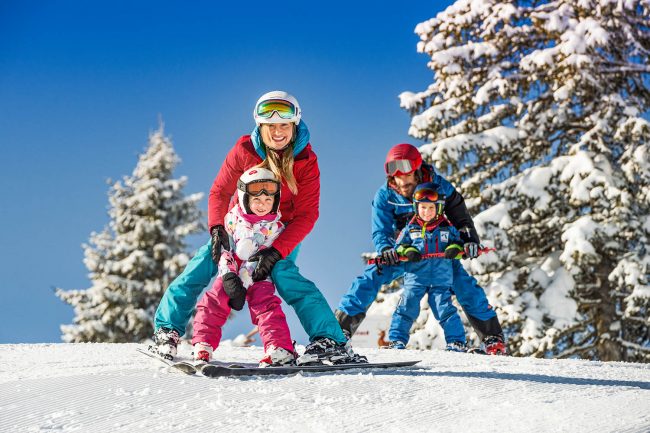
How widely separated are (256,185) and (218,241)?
402 mm

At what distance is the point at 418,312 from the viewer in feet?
19.6

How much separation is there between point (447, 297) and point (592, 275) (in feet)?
19.9

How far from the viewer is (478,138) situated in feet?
36.5

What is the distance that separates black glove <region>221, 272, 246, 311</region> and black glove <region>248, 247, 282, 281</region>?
0.11 metres

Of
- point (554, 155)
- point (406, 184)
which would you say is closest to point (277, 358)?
point (406, 184)

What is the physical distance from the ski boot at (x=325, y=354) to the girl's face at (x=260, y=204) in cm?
81

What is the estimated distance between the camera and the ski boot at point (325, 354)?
11.7ft

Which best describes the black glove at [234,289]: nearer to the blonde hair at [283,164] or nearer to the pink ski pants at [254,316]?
the pink ski pants at [254,316]

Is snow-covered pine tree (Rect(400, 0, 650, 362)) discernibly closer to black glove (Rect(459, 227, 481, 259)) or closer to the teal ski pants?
black glove (Rect(459, 227, 481, 259))

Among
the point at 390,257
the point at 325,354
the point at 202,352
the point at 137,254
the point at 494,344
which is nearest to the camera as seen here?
the point at 202,352

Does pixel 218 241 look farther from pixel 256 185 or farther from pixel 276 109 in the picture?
pixel 276 109

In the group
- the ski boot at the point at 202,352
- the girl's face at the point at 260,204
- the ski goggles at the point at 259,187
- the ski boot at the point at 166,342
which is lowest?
the ski boot at the point at 202,352

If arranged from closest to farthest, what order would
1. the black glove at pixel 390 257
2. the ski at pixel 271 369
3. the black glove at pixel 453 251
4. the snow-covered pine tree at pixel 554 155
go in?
the ski at pixel 271 369 → the black glove at pixel 390 257 → the black glove at pixel 453 251 → the snow-covered pine tree at pixel 554 155

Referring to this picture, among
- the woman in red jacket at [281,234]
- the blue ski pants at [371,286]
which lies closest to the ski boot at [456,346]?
the blue ski pants at [371,286]
